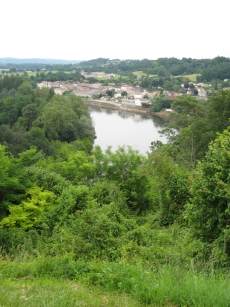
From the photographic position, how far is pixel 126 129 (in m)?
31.9

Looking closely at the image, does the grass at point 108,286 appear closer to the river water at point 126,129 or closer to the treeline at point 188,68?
the river water at point 126,129

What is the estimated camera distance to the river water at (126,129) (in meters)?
26.4

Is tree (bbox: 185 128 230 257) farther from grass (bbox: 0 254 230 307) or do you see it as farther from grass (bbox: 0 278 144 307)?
grass (bbox: 0 278 144 307)

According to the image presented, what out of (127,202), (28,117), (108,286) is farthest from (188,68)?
(108,286)

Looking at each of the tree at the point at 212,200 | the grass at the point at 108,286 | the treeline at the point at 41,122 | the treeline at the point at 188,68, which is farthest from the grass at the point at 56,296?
the treeline at the point at 188,68

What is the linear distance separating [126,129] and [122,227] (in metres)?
26.1

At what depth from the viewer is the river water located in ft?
86.6

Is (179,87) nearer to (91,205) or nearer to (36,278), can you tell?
(91,205)

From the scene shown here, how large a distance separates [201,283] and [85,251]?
236cm

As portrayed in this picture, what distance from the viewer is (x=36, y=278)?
320 cm

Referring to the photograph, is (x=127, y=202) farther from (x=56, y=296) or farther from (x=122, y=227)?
(x=56, y=296)

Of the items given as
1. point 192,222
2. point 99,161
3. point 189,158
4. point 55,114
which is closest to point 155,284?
point 192,222

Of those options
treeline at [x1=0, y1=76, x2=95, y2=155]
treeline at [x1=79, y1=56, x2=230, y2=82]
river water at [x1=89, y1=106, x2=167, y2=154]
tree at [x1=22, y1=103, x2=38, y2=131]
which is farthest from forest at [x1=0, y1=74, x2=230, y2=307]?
treeline at [x1=79, y1=56, x2=230, y2=82]

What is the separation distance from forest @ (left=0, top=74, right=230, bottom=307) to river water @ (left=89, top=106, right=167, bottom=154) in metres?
10.8
